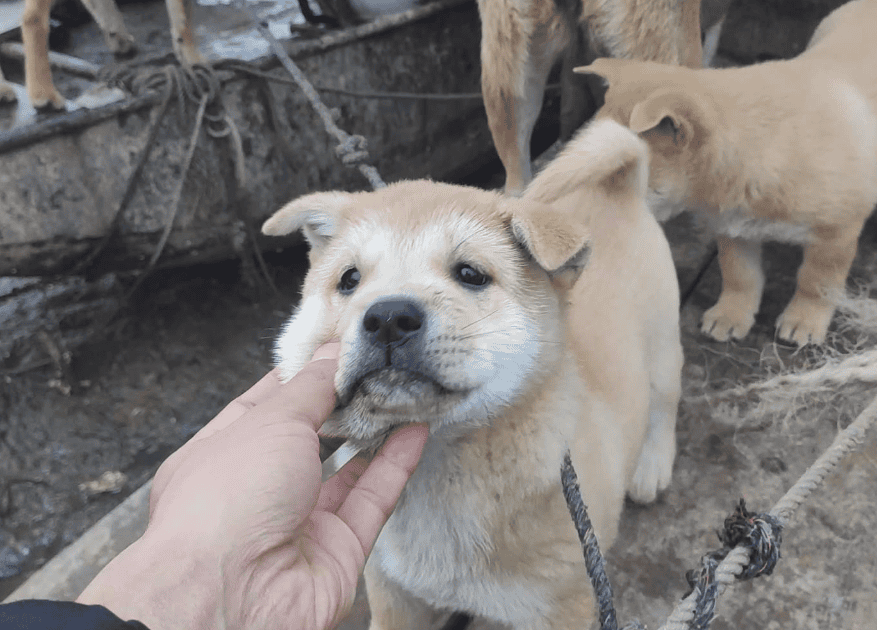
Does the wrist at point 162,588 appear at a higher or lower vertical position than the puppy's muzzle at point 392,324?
lower

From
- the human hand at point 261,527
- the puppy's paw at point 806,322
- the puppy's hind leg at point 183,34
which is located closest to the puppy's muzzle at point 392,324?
the human hand at point 261,527

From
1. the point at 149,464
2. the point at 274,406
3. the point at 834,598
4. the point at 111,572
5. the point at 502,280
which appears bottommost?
the point at 149,464

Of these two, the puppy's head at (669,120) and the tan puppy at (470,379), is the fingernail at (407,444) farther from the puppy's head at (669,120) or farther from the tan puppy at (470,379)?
the puppy's head at (669,120)

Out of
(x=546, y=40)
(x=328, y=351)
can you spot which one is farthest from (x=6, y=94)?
(x=328, y=351)

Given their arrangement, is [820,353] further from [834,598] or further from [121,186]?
[121,186]

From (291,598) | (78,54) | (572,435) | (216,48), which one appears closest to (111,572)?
(291,598)

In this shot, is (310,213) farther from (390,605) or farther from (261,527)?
(390,605)
